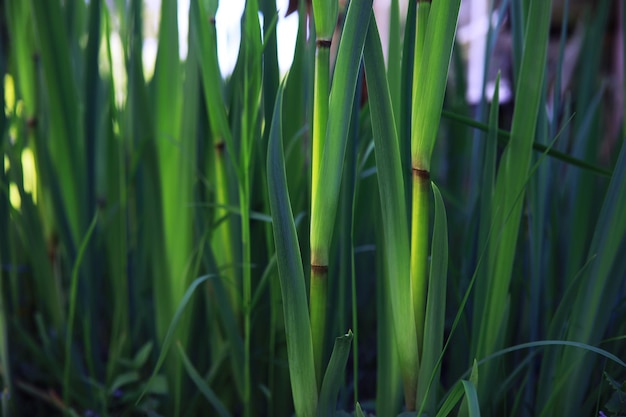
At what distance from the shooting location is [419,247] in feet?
1.61

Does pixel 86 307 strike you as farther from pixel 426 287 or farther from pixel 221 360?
pixel 426 287

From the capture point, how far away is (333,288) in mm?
590

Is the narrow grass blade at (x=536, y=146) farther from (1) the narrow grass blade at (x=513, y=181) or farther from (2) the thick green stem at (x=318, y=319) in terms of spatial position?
(2) the thick green stem at (x=318, y=319)

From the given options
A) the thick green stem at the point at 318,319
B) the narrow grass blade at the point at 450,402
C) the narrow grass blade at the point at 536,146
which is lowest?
the narrow grass blade at the point at 450,402

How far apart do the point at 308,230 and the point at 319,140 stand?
121 mm

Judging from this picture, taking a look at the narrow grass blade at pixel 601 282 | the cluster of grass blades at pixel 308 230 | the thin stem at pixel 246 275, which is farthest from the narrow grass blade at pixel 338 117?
the narrow grass blade at pixel 601 282

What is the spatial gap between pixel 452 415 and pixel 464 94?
2.32ft

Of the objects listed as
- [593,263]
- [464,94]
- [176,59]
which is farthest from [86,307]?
[464,94]

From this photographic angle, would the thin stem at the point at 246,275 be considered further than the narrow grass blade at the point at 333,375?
Yes

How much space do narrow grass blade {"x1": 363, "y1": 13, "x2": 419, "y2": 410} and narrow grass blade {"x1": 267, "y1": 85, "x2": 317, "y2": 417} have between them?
73mm

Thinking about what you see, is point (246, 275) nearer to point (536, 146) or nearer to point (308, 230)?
point (308, 230)

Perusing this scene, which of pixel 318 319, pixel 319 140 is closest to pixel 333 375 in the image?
pixel 318 319

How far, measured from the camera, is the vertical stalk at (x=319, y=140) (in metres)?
0.45

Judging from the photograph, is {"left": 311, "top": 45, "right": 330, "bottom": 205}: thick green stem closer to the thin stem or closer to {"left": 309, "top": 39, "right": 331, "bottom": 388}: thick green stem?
{"left": 309, "top": 39, "right": 331, "bottom": 388}: thick green stem
